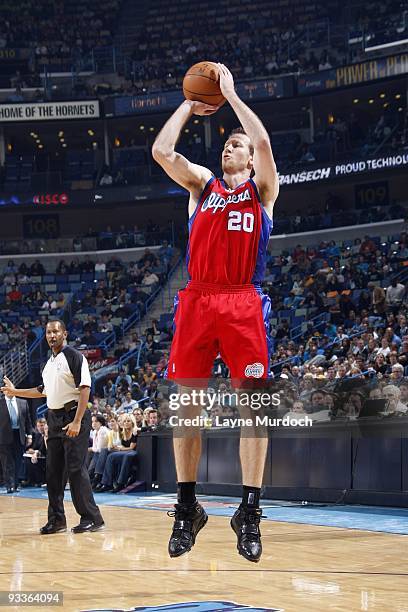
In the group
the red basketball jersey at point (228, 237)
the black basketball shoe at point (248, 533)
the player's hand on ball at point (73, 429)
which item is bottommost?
the player's hand on ball at point (73, 429)

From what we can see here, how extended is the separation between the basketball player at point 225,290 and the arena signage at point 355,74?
2433cm

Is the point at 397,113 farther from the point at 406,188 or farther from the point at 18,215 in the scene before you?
the point at 18,215

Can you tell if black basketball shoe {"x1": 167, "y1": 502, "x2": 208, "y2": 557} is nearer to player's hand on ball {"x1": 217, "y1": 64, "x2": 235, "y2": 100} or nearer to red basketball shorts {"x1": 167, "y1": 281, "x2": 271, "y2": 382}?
red basketball shorts {"x1": 167, "y1": 281, "x2": 271, "y2": 382}

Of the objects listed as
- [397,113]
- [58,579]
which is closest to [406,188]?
[397,113]

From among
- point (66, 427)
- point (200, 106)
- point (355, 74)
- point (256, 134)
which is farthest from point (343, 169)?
point (256, 134)

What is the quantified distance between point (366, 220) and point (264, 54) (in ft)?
26.5

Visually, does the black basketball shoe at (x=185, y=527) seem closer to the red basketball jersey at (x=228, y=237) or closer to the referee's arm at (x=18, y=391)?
the red basketball jersey at (x=228, y=237)

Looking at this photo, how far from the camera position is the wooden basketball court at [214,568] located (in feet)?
20.7

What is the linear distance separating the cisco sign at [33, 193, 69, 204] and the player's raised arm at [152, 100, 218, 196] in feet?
89.9

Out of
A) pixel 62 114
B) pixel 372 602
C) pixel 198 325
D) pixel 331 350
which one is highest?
pixel 62 114

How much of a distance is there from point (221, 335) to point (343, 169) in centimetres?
2405

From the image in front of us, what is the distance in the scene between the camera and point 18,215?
35.7 metres

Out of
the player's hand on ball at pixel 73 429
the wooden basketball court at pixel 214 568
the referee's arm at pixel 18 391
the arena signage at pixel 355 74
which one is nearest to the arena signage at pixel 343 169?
the arena signage at pixel 355 74

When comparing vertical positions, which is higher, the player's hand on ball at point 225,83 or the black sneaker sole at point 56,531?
the player's hand on ball at point 225,83
